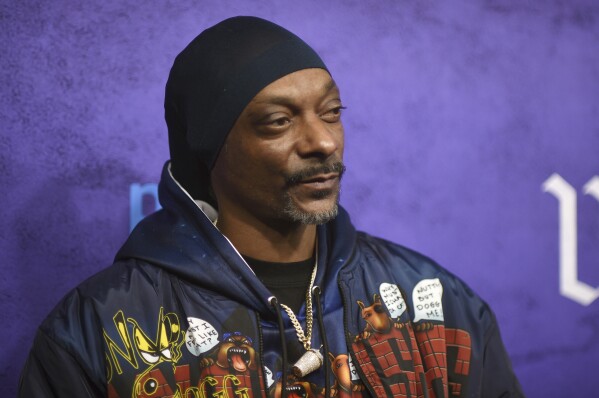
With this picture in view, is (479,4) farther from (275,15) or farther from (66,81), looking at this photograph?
(66,81)

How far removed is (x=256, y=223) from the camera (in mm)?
1165

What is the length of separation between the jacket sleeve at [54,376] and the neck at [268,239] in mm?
285

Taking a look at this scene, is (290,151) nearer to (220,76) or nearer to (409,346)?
(220,76)

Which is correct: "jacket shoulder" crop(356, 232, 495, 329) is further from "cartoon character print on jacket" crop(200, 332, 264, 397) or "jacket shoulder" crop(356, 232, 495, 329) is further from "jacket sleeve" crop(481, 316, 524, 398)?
"cartoon character print on jacket" crop(200, 332, 264, 397)

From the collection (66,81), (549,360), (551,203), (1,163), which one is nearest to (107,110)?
(66,81)

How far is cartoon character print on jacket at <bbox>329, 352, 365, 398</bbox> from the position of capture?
1100mm

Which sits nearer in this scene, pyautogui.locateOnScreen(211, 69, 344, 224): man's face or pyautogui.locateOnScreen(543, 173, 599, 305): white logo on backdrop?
pyautogui.locateOnScreen(211, 69, 344, 224): man's face

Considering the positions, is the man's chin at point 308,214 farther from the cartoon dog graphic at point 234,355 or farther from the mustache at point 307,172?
the cartoon dog graphic at point 234,355

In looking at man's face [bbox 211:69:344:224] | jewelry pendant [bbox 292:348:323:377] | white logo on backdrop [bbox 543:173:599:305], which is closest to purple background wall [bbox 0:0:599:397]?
white logo on backdrop [bbox 543:173:599:305]

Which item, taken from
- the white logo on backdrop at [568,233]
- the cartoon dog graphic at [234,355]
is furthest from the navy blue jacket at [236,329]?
the white logo on backdrop at [568,233]

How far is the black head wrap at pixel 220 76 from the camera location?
1115 mm

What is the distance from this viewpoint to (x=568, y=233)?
5.84ft

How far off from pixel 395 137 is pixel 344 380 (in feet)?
2.20

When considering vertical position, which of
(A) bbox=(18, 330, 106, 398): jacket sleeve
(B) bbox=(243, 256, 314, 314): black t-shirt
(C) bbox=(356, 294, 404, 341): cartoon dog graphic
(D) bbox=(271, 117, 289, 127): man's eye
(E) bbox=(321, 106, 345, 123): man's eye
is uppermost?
(E) bbox=(321, 106, 345, 123): man's eye
